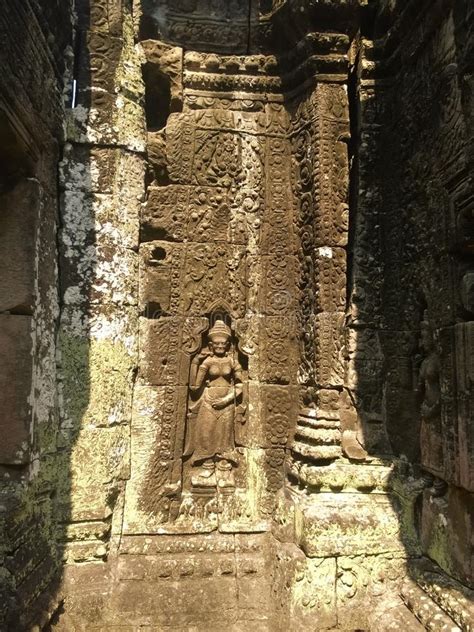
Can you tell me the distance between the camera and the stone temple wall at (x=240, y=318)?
9.70 ft

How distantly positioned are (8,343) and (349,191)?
3.08 meters

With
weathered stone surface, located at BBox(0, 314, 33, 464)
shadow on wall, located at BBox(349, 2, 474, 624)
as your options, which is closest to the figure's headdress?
shadow on wall, located at BBox(349, 2, 474, 624)

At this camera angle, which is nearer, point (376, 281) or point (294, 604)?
point (294, 604)

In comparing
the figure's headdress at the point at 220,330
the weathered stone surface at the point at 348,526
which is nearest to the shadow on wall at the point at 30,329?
the figure's headdress at the point at 220,330

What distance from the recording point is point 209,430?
387cm

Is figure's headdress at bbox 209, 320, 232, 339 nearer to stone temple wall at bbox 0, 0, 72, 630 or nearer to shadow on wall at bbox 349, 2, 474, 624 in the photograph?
shadow on wall at bbox 349, 2, 474, 624

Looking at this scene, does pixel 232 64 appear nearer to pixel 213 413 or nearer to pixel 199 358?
pixel 199 358

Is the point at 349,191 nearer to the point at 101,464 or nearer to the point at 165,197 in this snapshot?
the point at 165,197

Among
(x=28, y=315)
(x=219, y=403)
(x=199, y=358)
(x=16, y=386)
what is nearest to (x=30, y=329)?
(x=28, y=315)

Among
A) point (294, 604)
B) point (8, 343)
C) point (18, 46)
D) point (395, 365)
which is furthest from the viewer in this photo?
point (395, 365)

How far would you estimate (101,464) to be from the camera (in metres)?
3.32

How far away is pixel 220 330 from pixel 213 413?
0.75 metres

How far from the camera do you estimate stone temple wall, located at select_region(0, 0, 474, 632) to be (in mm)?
2957

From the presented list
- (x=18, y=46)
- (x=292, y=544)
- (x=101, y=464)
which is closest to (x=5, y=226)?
(x=18, y=46)
